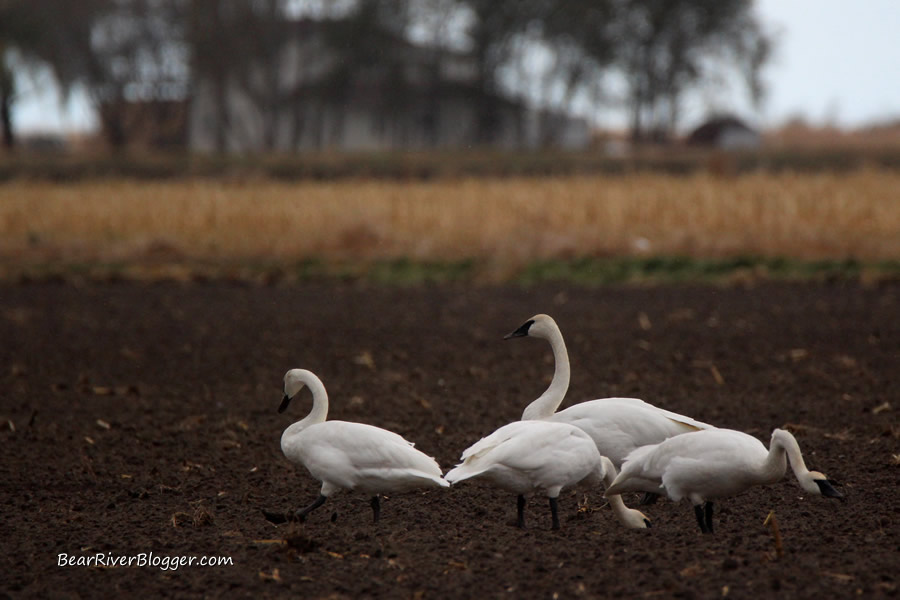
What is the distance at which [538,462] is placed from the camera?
5219 millimetres

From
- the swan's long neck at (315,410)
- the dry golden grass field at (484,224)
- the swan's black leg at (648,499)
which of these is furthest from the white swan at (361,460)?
the dry golden grass field at (484,224)

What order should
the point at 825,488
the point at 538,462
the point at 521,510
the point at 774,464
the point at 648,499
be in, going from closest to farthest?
the point at 825,488 < the point at 774,464 < the point at 538,462 < the point at 521,510 < the point at 648,499

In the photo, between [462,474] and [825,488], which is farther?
[462,474]

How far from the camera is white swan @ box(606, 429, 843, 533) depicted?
495cm

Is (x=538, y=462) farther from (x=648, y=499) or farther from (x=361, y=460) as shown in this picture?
(x=648, y=499)

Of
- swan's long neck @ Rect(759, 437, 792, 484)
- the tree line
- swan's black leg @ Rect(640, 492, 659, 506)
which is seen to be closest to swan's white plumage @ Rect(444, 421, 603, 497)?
swan's black leg @ Rect(640, 492, 659, 506)

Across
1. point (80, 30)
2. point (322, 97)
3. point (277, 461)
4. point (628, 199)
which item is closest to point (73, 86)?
point (80, 30)

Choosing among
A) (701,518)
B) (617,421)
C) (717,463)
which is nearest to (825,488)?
(717,463)

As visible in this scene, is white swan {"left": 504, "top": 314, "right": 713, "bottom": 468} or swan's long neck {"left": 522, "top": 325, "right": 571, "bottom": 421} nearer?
white swan {"left": 504, "top": 314, "right": 713, "bottom": 468}

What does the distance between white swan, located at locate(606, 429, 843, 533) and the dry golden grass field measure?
12.7 meters

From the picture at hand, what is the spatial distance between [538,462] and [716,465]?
0.84 m

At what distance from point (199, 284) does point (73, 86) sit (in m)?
37.1

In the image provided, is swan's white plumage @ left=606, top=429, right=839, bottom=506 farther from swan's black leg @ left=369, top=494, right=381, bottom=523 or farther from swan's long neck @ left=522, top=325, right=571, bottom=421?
swan's black leg @ left=369, top=494, right=381, bottom=523

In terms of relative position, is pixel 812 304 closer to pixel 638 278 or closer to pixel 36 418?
pixel 638 278
